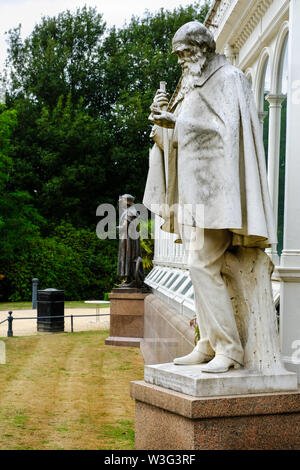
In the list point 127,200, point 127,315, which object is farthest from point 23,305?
point 127,315

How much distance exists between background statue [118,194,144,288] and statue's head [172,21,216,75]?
1219 cm

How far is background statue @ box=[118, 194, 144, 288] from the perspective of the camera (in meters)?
16.9

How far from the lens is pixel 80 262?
103ft

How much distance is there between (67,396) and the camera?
969cm

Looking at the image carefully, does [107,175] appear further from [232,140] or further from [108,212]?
[232,140]

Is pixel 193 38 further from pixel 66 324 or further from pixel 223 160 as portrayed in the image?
pixel 66 324

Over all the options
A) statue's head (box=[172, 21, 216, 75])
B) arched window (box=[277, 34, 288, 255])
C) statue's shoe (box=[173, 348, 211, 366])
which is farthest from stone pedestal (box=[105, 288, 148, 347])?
statue's head (box=[172, 21, 216, 75])

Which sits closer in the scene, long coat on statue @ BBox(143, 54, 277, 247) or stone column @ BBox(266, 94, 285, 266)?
long coat on statue @ BBox(143, 54, 277, 247)

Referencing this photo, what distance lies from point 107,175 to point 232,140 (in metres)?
32.3

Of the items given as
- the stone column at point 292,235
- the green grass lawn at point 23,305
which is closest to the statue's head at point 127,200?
the green grass lawn at point 23,305

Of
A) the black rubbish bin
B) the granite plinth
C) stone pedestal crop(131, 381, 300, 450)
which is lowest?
the black rubbish bin

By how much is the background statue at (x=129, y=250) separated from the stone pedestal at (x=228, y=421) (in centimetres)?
1219

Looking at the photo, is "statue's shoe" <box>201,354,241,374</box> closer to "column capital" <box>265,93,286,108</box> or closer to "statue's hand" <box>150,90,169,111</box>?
"statue's hand" <box>150,90,169,111</box>

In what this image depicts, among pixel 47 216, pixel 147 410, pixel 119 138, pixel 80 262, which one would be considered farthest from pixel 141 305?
pixel 119 138
